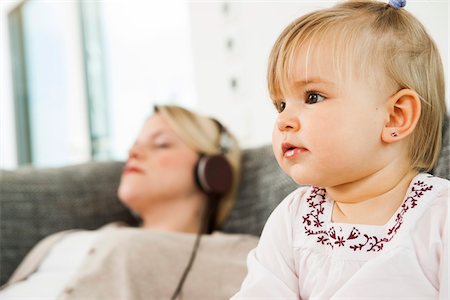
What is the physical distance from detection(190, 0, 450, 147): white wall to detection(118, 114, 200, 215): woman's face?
16 cm

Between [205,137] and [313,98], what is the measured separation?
2.82 ft

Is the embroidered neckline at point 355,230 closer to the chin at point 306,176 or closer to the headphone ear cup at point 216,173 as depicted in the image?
the chin at point 306,176

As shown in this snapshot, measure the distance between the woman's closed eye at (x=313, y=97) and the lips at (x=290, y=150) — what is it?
4 centimetres

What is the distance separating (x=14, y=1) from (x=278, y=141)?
130 inches

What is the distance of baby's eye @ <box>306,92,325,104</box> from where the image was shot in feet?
1.79

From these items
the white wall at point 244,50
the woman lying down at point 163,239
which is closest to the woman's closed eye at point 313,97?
the white wall at point 244,50

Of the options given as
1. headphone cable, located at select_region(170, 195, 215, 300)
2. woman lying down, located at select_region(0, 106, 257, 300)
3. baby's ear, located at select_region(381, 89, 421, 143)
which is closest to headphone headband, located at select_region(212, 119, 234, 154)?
woman lying down, located at select_region(0, 106, 257, 300)

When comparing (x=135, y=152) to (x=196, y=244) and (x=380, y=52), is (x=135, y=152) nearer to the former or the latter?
(x=196, y=244)

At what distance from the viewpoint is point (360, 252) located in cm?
56

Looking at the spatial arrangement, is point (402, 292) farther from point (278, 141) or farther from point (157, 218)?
point (157, 218)

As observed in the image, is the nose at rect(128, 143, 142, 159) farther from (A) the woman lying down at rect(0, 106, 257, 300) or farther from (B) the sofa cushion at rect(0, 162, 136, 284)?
(B) the sofa cushion at rect(0, 162, 136, 284)

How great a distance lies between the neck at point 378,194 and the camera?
1.86ft

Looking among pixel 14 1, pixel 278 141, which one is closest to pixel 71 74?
pixel 14 1

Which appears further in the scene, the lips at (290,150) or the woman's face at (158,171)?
the woman's face at (158,171)
